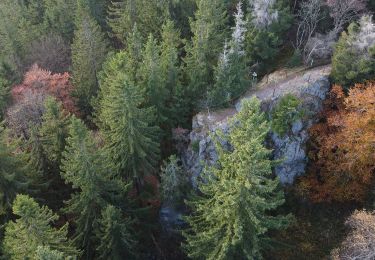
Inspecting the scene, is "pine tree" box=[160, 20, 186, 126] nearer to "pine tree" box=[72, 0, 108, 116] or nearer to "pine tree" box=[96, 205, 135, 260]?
"pine tree" box=[72, 0, 108, 116]

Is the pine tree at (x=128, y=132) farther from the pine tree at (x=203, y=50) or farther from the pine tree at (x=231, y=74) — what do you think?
the pine tree at (x=231, y=74)

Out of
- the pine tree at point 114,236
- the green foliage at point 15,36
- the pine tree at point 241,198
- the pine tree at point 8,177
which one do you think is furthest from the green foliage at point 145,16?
the pine tree at point 241,198

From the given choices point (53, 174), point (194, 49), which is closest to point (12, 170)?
point (53, 174)

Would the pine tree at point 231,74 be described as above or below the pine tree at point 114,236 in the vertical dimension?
above

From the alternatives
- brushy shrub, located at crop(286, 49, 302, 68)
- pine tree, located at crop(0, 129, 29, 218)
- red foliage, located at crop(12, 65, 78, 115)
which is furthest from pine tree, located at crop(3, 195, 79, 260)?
brushy shrub, located at crop(286, 49, 302, 68)

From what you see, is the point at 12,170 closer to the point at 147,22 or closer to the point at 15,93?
the point at 15,93

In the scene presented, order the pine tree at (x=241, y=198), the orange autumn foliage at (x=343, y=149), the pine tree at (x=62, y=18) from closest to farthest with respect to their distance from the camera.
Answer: the pine tree at (x=241, y=198), the orange autumn foliage at (x=343, y=149), the pine tree at (x=62, y=18)
